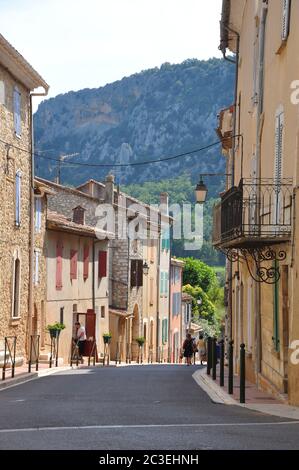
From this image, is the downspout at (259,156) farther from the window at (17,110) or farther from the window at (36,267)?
the window at (36,267)

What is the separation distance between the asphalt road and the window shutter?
6.47 m

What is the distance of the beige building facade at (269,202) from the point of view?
52.3 feet

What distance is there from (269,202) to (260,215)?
100 cm

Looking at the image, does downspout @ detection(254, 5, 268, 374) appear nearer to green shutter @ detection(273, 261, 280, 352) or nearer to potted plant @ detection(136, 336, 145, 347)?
green shutter @ detection(273, 261, 280, 352)

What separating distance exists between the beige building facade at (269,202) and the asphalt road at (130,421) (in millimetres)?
1603

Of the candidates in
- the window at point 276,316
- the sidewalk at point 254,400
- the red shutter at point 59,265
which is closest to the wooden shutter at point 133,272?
the red shutter at point 59,265

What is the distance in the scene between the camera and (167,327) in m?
69.2

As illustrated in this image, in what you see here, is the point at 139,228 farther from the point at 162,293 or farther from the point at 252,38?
the point at 252,38

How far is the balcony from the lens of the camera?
1634 cm

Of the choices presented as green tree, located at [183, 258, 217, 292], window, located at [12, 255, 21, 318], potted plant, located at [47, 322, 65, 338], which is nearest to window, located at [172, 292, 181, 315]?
green tree, located at [183, 258, 217, 292]

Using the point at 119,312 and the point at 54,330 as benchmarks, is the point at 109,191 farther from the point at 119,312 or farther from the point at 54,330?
the point at 54,330

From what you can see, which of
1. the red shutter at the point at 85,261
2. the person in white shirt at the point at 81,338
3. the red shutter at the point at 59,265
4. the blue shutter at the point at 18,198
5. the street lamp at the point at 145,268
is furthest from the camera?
the street lamp at the point at 145,268
